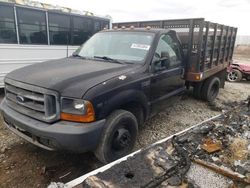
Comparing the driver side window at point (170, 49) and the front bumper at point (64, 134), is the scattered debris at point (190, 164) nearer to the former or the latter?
the front bumper at point (64, 134)

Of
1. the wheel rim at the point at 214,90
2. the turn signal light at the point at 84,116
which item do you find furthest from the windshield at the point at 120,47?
the wheel rim at the point at 214,90

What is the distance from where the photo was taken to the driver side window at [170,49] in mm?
4018

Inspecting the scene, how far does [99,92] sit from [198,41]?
3.46 m

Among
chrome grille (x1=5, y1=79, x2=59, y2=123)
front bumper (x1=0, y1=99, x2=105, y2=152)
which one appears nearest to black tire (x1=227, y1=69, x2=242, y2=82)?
front bumper (x1=0, y1=99, x2=105, y2=152)

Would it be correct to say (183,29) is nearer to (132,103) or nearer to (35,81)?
(132,103)

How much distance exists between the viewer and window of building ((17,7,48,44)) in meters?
6.50

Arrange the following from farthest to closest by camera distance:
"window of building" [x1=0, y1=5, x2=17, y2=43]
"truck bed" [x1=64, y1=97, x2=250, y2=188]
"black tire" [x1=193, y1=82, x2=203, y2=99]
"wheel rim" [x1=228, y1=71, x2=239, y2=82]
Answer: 1. "wheel rim" [x1=228, y1=71, x2=239, y2=82]
2. "black tire" [x1=193, y1=82, x2=203, y2=99]
3. "window of building" [x1=0, y1=5, x2=17, y2=43]
4. "truck bed" [x1=64, y1=97, x2=250, y2=188]

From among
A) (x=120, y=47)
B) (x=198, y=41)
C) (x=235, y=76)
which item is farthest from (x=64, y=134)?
(x=235, y=76)

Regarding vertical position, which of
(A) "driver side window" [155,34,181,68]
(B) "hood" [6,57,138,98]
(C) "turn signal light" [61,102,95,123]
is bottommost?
(C) "turn signal light" [61,102,95,123]

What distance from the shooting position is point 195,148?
2.33 m

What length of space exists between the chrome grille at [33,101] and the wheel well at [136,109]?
1032mm

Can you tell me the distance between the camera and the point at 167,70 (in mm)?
4215

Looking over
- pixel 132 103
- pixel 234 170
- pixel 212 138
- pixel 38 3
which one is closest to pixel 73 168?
pixel 132 103

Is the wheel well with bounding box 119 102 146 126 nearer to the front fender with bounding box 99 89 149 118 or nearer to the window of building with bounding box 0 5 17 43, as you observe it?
the front fender with bounding box 99 89 149 118
